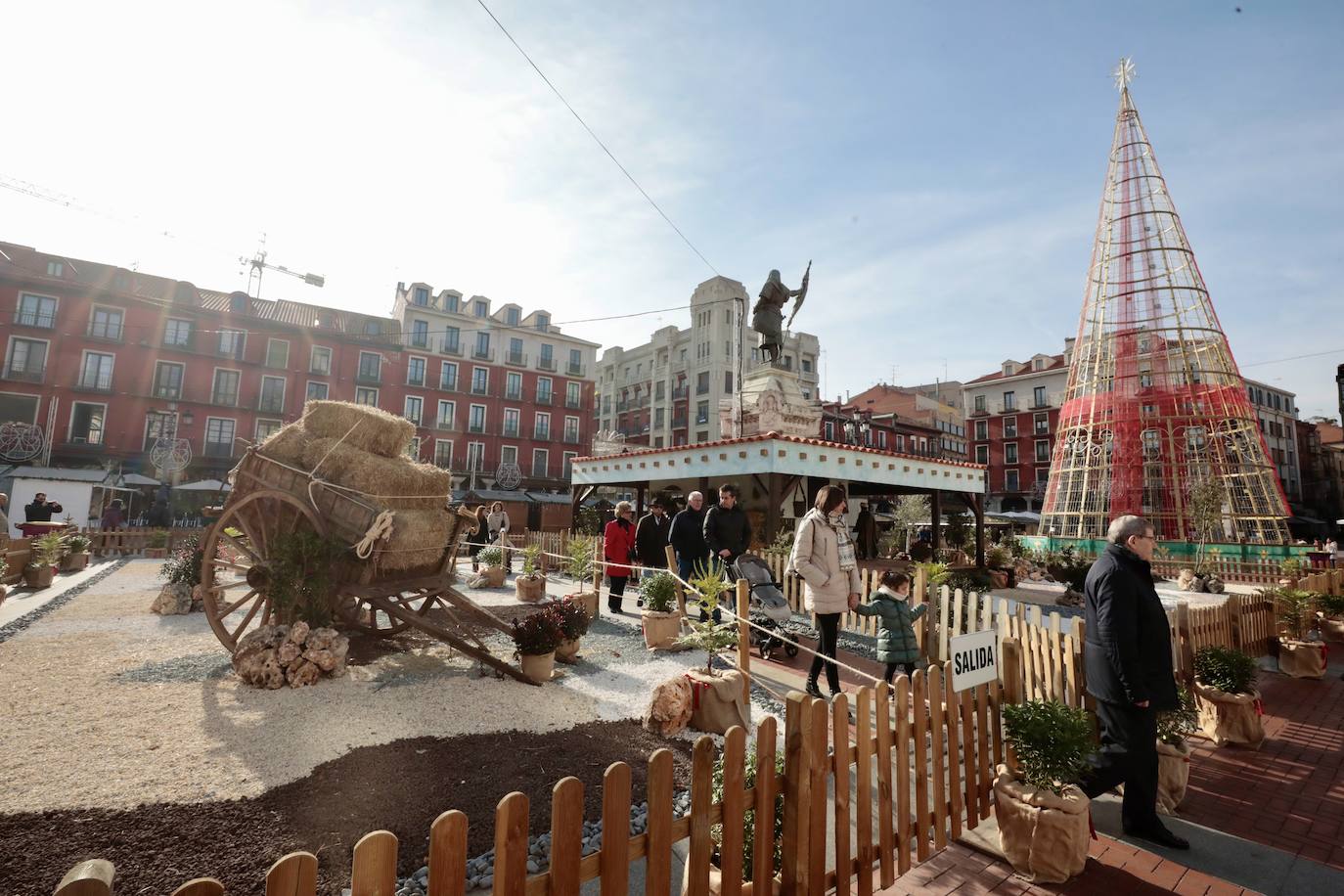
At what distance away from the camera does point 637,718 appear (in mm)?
5047

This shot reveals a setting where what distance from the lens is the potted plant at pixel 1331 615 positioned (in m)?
9.21

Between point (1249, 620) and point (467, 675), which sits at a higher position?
point (1249, 620)

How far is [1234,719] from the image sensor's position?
4.95 m

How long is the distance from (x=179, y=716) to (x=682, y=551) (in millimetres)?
5754

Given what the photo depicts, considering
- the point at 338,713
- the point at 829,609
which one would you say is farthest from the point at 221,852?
the point at 829,609

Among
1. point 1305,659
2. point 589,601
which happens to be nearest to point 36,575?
point 589,601

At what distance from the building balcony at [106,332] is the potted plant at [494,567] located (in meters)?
29.7

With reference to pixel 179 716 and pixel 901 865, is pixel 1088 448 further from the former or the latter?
pixel 179 716

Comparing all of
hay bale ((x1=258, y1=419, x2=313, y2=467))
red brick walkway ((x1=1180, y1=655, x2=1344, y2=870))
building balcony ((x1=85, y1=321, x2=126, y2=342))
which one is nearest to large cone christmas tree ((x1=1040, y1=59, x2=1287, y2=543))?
red brick walkway ((x1=1180, y1=655, x2=1344, y2=870))

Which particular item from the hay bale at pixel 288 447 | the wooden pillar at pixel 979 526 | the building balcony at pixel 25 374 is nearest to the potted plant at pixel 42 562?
the hay bale at pixel 288 447

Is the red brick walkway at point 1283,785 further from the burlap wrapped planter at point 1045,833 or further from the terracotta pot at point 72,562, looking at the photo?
the terracotta pot at point 72,562

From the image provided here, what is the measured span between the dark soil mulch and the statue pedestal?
1210 cm

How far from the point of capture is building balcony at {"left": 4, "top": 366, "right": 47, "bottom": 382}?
27.5 metres

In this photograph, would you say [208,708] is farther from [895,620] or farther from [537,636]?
[895,620]
